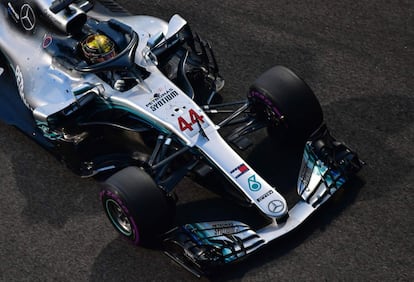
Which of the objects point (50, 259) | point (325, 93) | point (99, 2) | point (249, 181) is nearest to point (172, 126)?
point (249, 181)

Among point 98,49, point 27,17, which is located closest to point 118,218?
point 98,49

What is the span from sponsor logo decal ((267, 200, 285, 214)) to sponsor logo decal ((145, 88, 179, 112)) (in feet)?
4.61

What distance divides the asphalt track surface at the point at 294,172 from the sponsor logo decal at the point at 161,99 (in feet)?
2.72

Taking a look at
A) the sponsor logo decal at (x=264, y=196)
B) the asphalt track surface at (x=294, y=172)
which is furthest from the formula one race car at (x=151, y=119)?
the asphalt track surface at (x=294, y=172)

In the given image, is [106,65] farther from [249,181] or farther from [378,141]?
[378,141]

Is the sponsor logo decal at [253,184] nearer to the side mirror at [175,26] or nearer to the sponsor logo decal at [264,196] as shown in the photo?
the sponsor logo decal at [264,196]

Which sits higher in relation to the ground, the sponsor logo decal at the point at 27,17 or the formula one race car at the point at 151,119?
the sponsor logo decal at the point at 27,17

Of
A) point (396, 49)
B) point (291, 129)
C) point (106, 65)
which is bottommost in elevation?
point (396, 49)

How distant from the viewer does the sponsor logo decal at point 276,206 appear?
6.92 meters

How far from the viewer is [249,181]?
707cm

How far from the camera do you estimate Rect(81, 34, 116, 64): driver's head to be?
Answer: 7.79 metres

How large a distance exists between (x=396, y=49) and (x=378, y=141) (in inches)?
62.8

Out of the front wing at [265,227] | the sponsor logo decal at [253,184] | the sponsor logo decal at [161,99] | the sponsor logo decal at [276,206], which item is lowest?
the front wing at [265,227]

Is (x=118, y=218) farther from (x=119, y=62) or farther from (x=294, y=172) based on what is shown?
(x=294, y=172)
